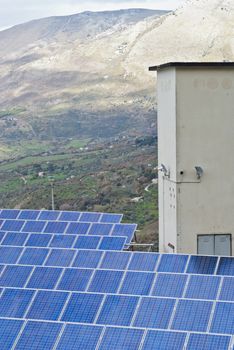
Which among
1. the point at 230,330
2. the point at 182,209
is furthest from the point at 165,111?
the point at 230,330

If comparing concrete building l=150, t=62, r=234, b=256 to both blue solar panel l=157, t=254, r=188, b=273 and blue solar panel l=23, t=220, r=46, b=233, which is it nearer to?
blue solar panel l=157, t=254, r=188, b=273

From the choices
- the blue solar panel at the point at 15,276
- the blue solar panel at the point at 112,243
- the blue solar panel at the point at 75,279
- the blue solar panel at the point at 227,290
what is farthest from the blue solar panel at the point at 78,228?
the blue solar panel at the point at 227,290

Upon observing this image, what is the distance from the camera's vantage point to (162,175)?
70.7ft

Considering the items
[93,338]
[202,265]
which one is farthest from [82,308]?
[202,265]

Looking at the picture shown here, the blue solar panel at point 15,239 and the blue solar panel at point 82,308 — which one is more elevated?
the blue solar panel at point 82,308

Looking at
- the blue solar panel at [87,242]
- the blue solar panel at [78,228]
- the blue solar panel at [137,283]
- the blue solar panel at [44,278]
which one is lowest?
the blue solar panel at [78,228]

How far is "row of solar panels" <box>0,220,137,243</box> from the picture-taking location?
2302 cm

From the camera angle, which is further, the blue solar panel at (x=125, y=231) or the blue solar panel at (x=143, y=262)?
the blue solar panel at (x=125, y=231)

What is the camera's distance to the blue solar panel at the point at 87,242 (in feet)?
70.1

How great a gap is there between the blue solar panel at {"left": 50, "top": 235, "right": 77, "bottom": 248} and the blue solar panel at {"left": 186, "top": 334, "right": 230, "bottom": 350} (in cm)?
1050

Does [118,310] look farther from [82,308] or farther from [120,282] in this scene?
[120,282]

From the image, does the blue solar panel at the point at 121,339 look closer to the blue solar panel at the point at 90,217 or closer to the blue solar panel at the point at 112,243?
the blue solar panel at the point at 112,243

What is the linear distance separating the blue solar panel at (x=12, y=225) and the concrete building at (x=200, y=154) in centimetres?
675

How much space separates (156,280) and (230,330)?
2.99 m
